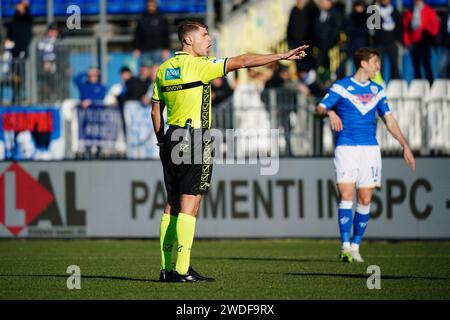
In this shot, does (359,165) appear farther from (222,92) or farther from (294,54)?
(222,92)

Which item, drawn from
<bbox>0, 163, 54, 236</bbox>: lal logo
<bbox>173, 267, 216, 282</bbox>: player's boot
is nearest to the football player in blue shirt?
<bbox>173, 267, 216, 282</bbox>: player's boot

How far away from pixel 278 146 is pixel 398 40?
445 cm

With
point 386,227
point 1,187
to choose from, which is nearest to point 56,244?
point 1,187

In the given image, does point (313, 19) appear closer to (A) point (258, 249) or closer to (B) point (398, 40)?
(B) point (398, 40)

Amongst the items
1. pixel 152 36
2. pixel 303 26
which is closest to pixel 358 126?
pixel 303 26

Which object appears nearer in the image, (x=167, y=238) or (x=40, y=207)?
(x=167, y=238)

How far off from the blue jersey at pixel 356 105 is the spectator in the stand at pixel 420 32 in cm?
762

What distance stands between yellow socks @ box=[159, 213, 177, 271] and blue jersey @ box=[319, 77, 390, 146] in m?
3.74

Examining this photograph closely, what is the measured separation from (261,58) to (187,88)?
3.04ft

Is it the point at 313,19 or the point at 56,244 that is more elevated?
the point at 313,19

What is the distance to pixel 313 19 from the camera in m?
22.0

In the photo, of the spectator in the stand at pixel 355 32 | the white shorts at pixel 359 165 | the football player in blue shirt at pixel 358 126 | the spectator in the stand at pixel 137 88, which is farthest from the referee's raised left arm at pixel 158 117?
the spectator in the stand at pixel 355 32

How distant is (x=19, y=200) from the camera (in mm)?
19016

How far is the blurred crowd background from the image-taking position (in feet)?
62.5
